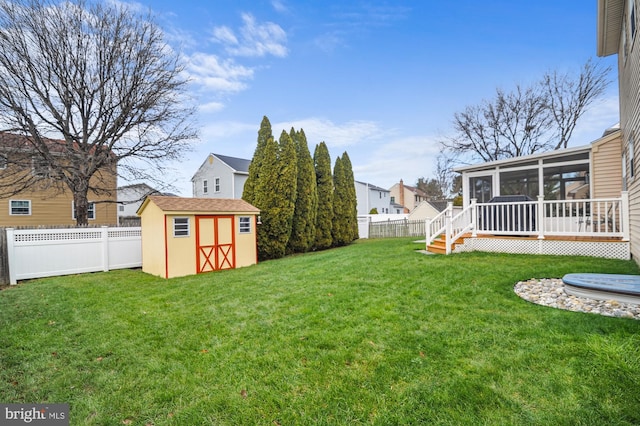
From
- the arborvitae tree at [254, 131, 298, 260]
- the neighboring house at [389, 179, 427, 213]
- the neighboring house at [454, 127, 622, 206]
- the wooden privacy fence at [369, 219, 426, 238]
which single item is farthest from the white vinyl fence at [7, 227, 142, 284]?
the neighboring house at [389, 179, 427, 213]

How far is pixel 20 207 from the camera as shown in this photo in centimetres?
1638

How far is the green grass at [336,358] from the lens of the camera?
2223 mm

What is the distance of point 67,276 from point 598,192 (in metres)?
15.1

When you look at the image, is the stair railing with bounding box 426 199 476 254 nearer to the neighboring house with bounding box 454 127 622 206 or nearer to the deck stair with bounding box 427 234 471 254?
the deck stair with bounding box 427 234 471 254

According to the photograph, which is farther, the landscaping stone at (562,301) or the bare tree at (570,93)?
the bare tree at (570,93)

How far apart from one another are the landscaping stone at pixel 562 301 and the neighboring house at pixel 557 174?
200 inches

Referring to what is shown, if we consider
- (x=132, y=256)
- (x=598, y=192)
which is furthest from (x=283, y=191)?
(x=598, y=192)

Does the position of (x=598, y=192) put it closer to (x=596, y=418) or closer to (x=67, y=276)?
(x=596, y=418)

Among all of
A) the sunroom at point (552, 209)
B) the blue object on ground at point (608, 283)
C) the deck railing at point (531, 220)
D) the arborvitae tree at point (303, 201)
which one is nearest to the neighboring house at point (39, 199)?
the arborvitae tree at point (303, 201)

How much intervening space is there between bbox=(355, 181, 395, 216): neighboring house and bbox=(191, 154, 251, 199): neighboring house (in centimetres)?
1214

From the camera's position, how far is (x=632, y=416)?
192cm

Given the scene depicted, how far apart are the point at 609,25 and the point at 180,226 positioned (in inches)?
493

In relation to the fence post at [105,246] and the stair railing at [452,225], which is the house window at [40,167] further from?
the stair railing at [452,225]

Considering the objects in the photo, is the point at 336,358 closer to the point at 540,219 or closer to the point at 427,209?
the point at 540,219
